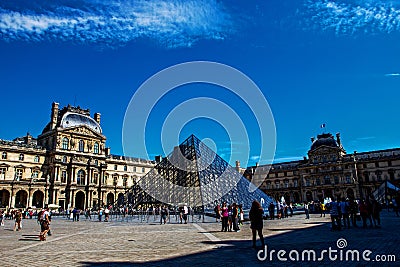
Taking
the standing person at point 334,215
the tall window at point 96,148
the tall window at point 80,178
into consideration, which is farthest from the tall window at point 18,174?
the standing person at point 334,215

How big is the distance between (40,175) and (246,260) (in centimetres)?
5025

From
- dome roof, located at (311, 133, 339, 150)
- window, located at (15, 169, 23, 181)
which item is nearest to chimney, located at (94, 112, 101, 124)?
window, located at (15, 169, 23, 181)

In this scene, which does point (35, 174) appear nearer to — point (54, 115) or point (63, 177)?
point (63, 177)

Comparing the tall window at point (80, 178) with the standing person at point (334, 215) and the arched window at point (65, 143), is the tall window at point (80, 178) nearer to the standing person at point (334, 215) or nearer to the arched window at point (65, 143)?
the arched window at point (65, 143)

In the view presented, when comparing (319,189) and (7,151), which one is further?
(319,189)

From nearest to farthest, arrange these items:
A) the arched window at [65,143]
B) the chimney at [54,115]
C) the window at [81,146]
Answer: the arched window at [65,143]
the chimney at [54,115]
the window at [81,146]

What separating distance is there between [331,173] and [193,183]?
4733 cm

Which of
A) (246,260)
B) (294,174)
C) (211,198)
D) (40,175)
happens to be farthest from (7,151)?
(294,174)

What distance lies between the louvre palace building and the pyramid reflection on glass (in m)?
20.3

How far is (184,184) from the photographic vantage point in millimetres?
28078

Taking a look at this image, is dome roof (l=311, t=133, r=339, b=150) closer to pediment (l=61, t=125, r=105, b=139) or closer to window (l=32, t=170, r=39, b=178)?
pediment (l=61, t=125, r=105, b=139)

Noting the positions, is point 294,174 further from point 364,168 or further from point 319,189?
point 364,168

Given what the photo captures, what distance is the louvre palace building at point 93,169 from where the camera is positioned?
46.5 metres

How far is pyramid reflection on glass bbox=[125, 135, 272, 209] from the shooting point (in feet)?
83.4
